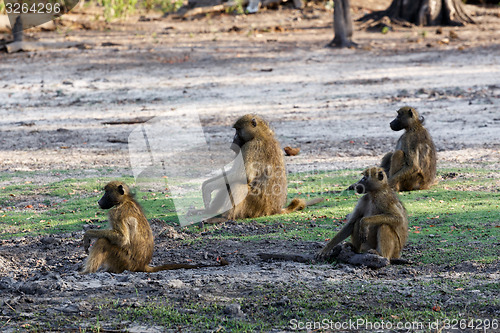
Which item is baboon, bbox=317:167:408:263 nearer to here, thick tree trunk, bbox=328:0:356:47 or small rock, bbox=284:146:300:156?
small rock, bbox=284:146:300:156

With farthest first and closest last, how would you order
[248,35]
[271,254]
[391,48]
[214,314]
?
[248,35] → [391,48] → [271,254] → [214,314]

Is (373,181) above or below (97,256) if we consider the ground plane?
above

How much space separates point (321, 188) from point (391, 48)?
1421cm

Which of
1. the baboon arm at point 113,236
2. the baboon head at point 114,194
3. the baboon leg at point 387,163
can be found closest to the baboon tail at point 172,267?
the baboon arm at point 113,236

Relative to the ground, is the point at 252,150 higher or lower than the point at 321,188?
higher

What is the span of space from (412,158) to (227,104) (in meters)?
8.77

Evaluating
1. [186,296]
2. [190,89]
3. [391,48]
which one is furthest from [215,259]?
[391,48]

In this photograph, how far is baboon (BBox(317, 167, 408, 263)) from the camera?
6.95 m

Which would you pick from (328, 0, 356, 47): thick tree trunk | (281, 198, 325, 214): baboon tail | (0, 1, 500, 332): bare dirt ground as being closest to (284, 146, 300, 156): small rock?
(0, 1, 500, 332): bare dirt ground

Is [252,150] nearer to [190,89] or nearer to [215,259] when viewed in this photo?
[215,259]

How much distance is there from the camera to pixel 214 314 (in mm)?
5594

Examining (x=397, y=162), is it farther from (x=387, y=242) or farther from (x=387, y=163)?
(x=387, y=242)

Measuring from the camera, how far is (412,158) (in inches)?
422

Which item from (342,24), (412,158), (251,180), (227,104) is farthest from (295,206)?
(342,24)
